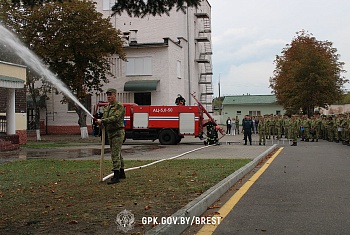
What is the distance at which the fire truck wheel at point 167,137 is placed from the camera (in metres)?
26.5

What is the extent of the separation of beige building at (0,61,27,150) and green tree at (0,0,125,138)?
5747 mm

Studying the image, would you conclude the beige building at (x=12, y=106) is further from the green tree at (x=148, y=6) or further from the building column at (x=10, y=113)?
the green tree at (x=148, y=6)

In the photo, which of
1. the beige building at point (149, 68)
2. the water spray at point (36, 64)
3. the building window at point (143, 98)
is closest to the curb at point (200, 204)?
the water spray at point (36, 64)

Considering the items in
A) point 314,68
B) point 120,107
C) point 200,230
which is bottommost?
point 200,230

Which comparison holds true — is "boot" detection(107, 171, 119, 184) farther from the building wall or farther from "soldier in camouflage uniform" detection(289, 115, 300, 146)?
"soldier in camouflage uniform" detection(289, 115, 300, 146)

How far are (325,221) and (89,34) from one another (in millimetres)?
25586

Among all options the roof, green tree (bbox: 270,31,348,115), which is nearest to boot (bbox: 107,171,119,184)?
green tree (bbox: 270,31,348,115)

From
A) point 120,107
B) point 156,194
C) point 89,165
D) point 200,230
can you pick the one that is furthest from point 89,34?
point 200,230

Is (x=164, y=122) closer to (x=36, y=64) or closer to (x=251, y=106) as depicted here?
(x=36, y=64)

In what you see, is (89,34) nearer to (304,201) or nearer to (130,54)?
(130,54)

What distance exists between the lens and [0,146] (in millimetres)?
20094

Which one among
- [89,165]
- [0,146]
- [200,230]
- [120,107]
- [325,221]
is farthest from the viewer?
[0,146]

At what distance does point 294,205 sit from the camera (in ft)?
24.8

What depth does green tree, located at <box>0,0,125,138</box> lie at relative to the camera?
28906 mm
